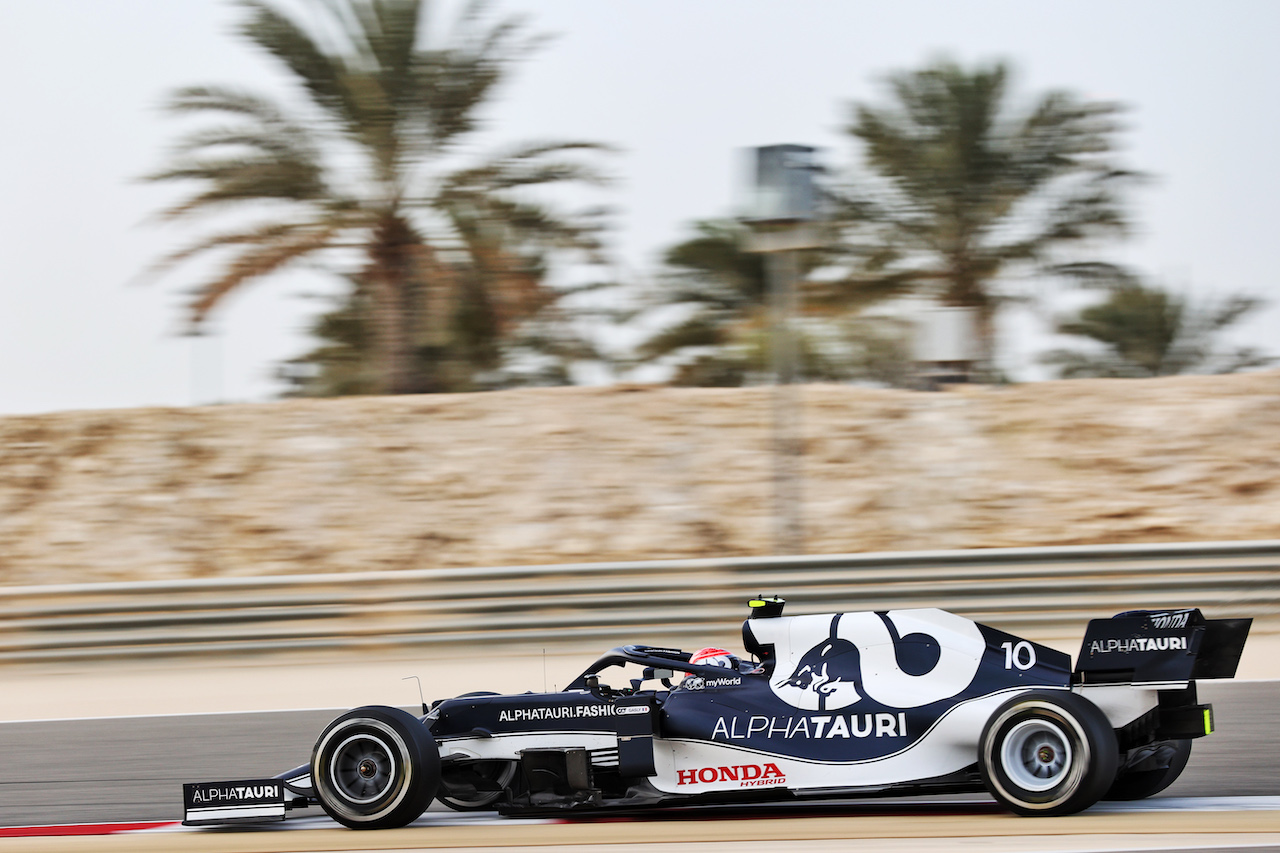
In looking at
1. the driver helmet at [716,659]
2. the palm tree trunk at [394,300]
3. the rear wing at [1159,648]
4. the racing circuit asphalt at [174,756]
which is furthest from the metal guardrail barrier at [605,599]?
the palm tree trunk at [394,300]

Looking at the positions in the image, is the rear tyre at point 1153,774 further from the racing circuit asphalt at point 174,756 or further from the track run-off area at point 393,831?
the racing circuit asphalt at point 174,756

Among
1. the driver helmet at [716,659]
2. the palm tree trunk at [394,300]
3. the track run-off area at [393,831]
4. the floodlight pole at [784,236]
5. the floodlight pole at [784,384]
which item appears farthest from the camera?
the palm tree trunk at [394,300]

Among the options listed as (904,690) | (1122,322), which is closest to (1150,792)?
(904,690)

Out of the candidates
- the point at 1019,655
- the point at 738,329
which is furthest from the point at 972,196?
the point at 1019,655

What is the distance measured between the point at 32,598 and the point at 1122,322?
51.5 ft

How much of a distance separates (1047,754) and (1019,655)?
47 centimetres

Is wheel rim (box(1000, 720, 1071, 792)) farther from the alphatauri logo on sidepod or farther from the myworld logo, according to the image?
the myworld logo

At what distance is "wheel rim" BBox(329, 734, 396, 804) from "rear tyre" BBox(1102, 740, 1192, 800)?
3180mm

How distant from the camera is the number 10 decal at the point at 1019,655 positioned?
569 centimetres

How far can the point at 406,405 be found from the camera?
52.4ft

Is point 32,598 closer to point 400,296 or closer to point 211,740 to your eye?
point 211,740

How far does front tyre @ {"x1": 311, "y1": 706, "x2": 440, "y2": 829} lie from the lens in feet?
19.0

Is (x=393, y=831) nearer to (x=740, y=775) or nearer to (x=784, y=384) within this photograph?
(x=740, y=775)

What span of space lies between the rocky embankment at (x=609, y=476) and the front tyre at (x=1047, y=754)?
812cm
